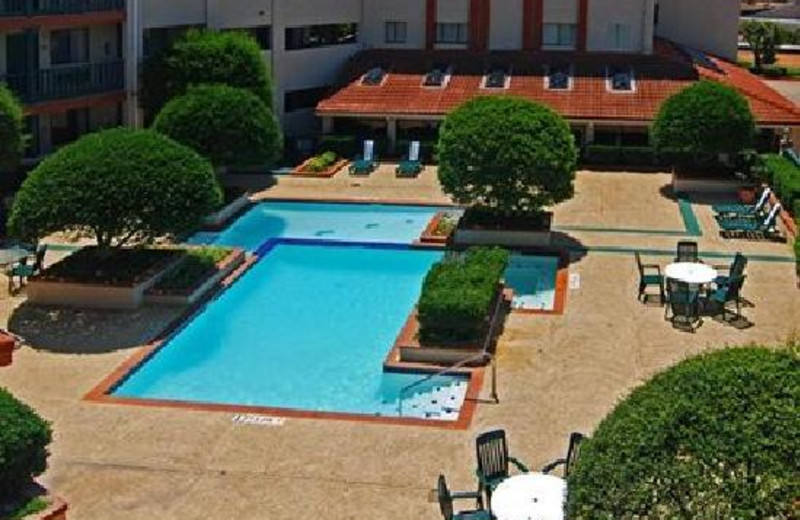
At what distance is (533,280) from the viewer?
3052 cm

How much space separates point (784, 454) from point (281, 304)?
64.7ft

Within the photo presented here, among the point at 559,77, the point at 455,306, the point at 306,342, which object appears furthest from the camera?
the point at 559,77

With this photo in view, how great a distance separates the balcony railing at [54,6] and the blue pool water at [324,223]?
7.89 metres

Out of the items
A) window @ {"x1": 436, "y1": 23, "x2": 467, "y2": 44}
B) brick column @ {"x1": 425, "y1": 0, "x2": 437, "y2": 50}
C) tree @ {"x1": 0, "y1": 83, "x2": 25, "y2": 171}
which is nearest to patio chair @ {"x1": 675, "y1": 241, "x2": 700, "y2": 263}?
tree @ {"x1": 0, "y1": 83, "x2": 25, "y2": 171}

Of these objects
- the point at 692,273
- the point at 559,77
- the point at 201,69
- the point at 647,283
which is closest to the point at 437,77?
the point at 559,77

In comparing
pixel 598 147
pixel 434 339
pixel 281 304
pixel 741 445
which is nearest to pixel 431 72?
pixel 598 147

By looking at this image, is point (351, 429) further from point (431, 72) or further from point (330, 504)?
point (431, 72)

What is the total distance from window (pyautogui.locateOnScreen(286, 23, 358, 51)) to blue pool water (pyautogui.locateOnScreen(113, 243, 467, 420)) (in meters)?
17.0

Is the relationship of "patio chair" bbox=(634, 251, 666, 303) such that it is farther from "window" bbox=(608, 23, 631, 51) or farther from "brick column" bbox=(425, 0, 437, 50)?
"brick column" bbox=(425, 0, 437, 50)

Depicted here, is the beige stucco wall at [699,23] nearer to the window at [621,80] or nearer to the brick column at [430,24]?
the window at [621,80]

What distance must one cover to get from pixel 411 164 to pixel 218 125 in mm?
9609

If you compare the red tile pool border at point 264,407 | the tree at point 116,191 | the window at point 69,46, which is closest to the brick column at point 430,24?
the window at point 69,46

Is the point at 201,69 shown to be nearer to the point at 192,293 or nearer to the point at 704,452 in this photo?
the point at 192,293

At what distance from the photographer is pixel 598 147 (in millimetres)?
45344
